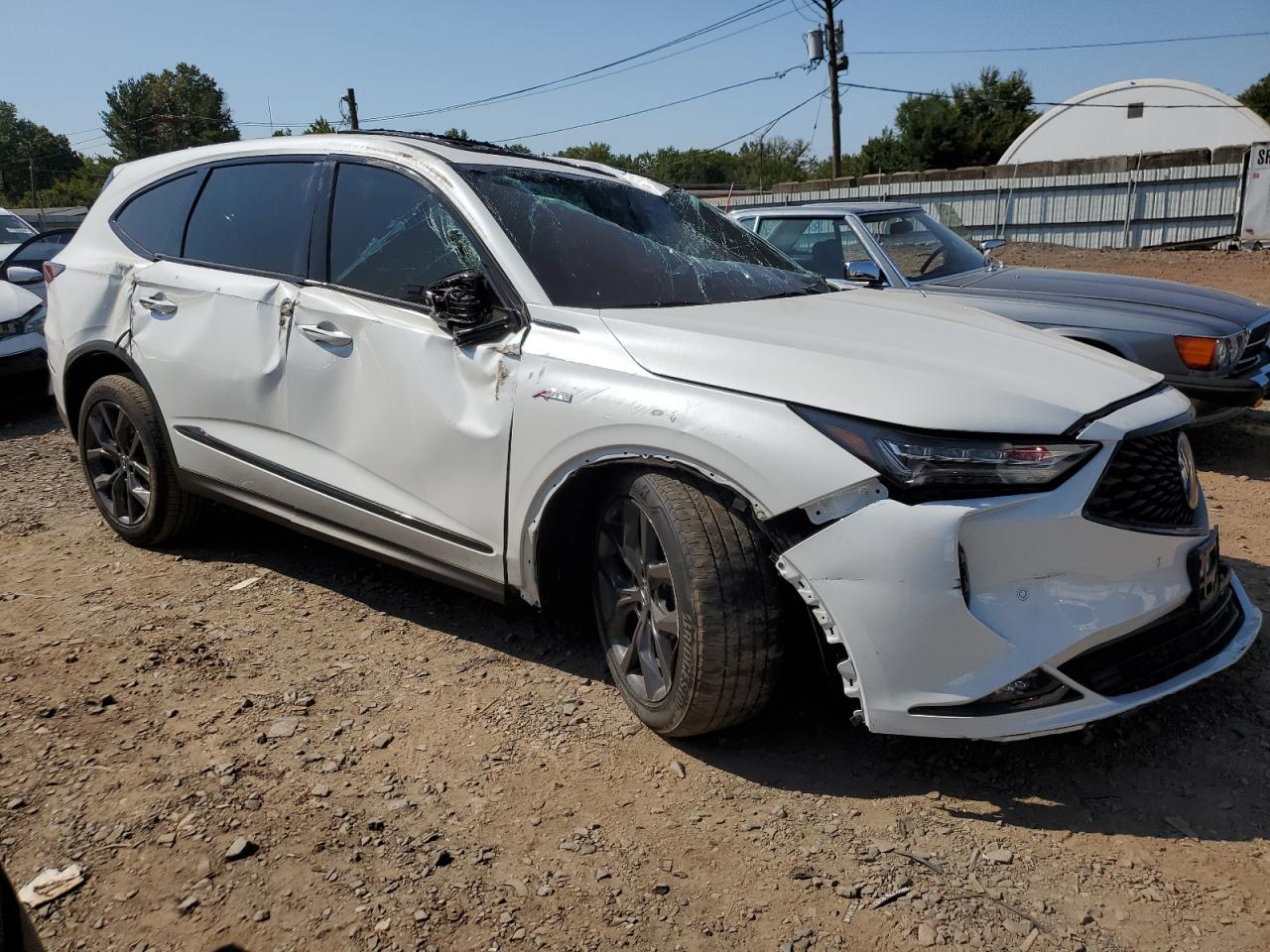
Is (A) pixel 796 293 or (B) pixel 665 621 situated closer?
(B) pixel 665 621

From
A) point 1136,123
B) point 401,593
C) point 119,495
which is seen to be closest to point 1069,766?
point 401,593

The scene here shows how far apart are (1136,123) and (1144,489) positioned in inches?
1807

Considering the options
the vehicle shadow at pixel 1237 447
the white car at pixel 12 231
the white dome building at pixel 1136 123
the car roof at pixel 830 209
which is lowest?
the vehicle shadow at pixel 1237 447

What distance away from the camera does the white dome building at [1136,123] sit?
127 feet

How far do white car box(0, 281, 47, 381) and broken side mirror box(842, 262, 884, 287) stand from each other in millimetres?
6351

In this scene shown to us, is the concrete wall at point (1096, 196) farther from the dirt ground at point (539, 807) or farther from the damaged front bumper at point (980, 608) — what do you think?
the damaged front bumper at point (980, 608)

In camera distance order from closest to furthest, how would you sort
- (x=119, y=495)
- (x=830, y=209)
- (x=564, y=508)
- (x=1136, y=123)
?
1. (x=564, y=508)
2. (x=119, y=495)
3. (x=830, y=209)
4. (x=1136, y=123)

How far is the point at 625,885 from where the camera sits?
2.40 meters

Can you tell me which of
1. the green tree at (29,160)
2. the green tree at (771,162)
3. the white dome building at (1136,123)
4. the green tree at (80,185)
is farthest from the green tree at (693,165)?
the green tree at (29,160)

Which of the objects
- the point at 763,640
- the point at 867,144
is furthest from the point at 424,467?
the point at 867,144

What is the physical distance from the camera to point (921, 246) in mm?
6797

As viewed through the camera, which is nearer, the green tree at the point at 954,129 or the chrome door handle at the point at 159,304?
the chrome door handle at the point at 159,304

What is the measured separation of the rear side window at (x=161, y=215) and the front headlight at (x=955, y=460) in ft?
10.6

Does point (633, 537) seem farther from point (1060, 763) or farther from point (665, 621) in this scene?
point (1060, 763)
